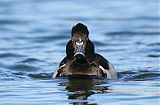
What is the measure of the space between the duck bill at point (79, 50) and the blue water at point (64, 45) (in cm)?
63


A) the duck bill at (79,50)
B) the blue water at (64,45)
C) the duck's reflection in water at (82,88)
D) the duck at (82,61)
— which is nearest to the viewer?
the duck's reflection in water at (82,88)

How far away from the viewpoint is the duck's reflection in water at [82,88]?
14.9 metres

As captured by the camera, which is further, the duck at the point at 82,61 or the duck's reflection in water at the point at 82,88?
the duck at the point at 82,61

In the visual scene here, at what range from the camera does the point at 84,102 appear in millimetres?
14555

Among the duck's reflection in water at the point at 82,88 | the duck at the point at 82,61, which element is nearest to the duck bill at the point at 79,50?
the duck at the point at 82,61

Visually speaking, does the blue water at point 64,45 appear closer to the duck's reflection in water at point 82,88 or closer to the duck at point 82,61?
the duck's reflection in water at point 82,88

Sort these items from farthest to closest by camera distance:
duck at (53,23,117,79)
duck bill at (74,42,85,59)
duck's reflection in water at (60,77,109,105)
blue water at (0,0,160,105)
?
duck at (53,23,117,79), duck bill at (74,42,85,59), blue water at (0,0,160,105), duck's reflection in water at (60,77,109,105)

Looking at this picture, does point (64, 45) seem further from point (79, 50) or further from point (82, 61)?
point (79, 50)

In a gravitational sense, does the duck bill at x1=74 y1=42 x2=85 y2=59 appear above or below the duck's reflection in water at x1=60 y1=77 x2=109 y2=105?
above

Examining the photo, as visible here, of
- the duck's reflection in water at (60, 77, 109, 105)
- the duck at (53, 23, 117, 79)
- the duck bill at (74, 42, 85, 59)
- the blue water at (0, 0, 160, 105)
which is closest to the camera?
the duck's reflection in water at (60, 77, 109, 105)

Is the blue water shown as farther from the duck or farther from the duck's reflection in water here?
the duck

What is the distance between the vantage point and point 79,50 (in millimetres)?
17203

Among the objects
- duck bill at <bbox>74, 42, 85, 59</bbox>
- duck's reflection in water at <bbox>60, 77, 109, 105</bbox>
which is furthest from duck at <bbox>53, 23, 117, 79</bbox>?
duck's reflection in water at <bbox>60, 77, 109, 105</bbox>

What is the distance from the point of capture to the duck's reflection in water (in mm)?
14930
